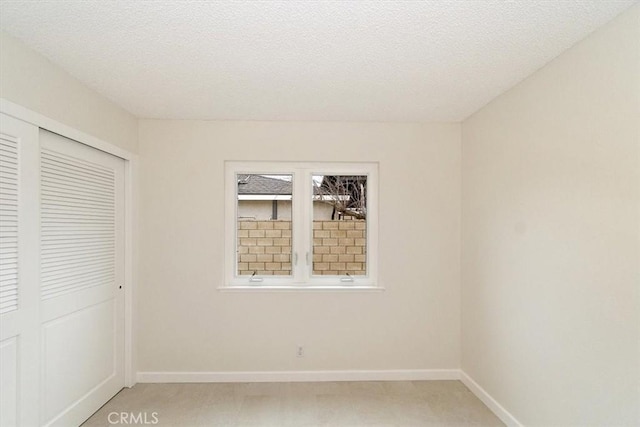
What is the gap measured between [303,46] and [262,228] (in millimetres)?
1907

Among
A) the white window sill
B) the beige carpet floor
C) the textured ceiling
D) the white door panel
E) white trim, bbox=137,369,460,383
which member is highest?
the textured ceiling

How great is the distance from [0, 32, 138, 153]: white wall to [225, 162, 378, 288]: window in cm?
108

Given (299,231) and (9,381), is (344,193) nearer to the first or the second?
(299,231)

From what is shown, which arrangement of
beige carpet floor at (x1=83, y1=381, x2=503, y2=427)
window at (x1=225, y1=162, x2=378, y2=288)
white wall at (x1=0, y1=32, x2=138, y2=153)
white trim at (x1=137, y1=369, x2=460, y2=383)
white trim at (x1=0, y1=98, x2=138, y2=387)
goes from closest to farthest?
white wall at (x1=0, y1=32, x2=138, y2=153) → beige carpet floor at (x1=83, y1=381, x2=503, y2=427) → white trim at (x1=0, y1=98, x2=138, y2=387) → white trim at (x1=137, y1=369, x2=460, y2=383) → window at (x1=225, y1=162, x2=378, y2=288)

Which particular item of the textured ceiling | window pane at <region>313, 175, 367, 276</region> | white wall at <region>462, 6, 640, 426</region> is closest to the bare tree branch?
window pane at <region>313, 175, 367, 276</region>

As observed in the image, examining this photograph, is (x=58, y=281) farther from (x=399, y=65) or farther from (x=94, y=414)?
(x=399, y=65)

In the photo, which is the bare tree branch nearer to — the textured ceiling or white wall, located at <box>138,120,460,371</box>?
white wall, located at <box>138,120,460,371</box>

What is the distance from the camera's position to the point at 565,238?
212 cm

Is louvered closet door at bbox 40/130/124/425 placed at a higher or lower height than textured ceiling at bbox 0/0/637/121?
lower

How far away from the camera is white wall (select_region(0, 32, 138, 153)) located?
1.95 metres

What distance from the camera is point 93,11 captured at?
5.60 feet

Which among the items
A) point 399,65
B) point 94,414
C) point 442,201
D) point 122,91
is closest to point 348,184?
point 442,201

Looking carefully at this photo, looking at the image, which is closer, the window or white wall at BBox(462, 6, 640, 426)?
white wall at BBox(462, 6, 640, 426)

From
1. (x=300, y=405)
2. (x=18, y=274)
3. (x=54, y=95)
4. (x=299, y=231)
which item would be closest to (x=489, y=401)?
(x=300, y=405)
